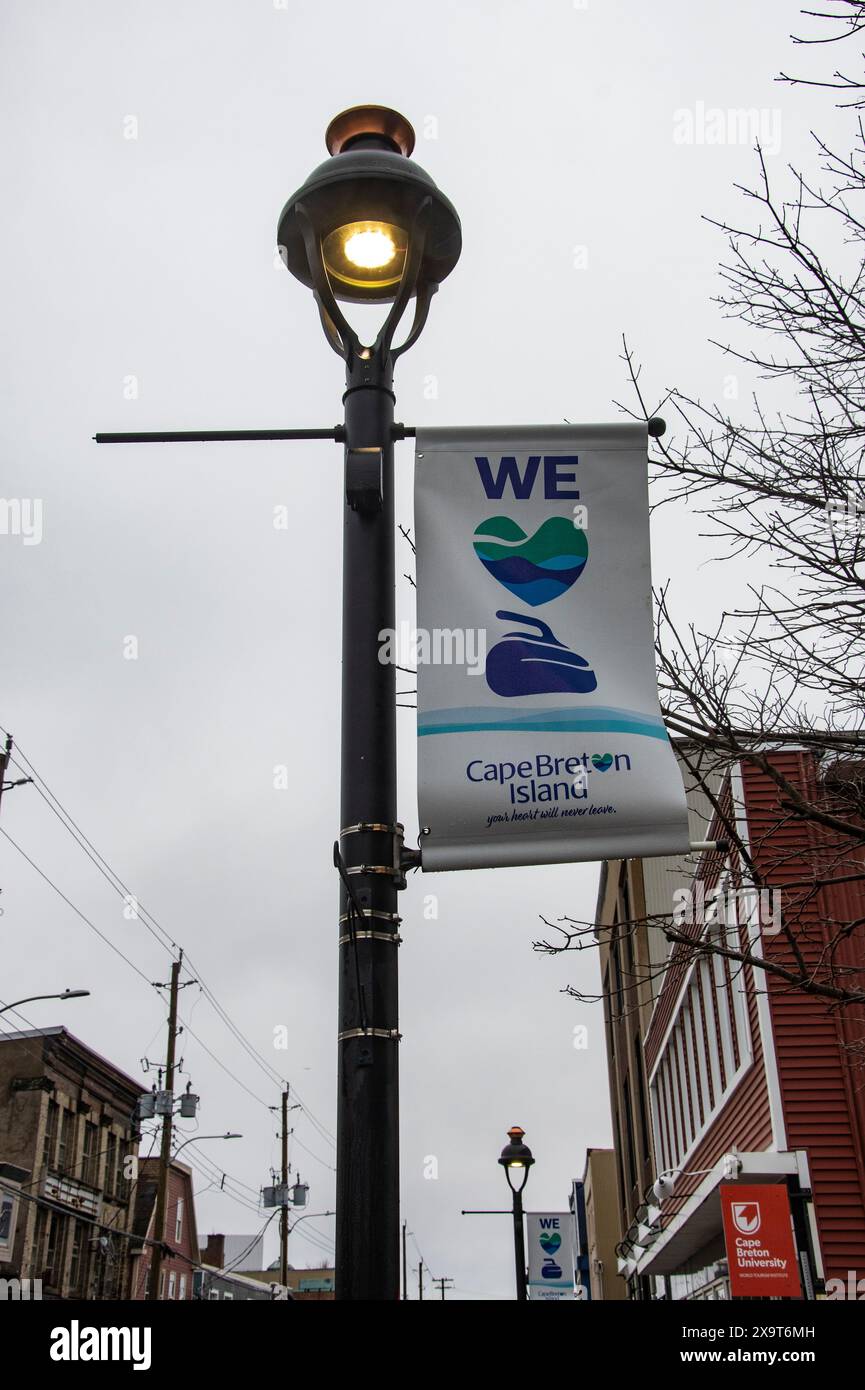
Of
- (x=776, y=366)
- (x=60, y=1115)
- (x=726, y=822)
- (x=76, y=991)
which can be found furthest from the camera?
(x=60, y=1115)

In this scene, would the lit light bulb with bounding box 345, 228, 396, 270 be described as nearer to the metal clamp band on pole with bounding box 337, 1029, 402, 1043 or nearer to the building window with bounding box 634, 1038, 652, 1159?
the metal clamp band on pole with bounding box 337, 1029, 402, 1043

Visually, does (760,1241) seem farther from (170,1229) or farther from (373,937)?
(170,1229)

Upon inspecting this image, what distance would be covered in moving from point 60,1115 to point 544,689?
45.3 metres

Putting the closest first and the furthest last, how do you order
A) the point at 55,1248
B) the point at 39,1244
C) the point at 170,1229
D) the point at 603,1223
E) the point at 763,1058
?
the point at 763,1058, the point at 39,1244, the point at 55,1248, the point at 170,1229, the point at 603,1223

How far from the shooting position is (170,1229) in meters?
54.2

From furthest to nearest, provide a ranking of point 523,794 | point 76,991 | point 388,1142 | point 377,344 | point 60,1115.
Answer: point 60,1115
point 76,991
point 377,344
point 523,794
point 388,1142

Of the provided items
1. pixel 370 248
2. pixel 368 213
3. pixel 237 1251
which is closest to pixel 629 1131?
pixel 370 248

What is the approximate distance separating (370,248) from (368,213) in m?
0.12

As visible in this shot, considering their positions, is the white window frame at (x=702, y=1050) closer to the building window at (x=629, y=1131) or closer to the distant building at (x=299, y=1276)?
the building window at (x=629, y=1131)

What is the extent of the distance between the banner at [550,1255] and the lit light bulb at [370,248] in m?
21.0

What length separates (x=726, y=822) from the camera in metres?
5.86
